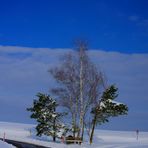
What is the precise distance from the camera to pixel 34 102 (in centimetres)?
5175

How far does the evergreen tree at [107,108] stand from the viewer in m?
48.1

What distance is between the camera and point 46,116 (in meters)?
50.5

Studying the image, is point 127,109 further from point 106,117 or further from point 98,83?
point 98,83

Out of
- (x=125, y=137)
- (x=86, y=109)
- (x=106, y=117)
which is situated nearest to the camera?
(x=86, y=109)

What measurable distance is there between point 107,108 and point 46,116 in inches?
301

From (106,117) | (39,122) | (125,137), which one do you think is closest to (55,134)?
(39,122)

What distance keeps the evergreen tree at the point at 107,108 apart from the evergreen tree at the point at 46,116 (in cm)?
452

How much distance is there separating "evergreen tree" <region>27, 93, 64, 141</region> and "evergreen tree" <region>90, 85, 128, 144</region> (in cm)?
452

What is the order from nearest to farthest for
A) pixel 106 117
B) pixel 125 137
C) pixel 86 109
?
1. pixel 86 109
2. pixel 106 117
3. pixel 125 137

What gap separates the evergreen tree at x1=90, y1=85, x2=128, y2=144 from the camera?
48094 mm

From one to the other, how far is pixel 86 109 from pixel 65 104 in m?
2.53

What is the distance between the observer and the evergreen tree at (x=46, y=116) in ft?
165

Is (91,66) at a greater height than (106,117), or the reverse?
(91,66)

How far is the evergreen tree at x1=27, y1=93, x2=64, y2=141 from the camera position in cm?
5019
